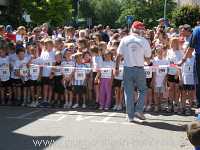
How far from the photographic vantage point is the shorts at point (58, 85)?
1277 centimetres

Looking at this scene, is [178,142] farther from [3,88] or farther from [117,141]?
[3,88]

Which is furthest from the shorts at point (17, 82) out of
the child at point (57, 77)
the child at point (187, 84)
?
the child at point (187, 84)

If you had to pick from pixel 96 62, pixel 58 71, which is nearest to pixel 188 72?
pixel 96 62

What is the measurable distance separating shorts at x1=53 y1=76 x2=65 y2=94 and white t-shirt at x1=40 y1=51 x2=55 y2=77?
A: 0.25 meters

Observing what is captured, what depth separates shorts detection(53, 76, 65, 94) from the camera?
1277 cm

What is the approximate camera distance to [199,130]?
4012 mm

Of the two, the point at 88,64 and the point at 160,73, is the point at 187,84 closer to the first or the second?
the point at 160,73

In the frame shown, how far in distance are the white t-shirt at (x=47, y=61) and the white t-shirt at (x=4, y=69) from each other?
92cm

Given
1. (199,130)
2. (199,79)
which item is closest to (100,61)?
(199,79)

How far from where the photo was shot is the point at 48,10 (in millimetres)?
56594

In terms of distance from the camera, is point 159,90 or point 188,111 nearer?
point 188,111

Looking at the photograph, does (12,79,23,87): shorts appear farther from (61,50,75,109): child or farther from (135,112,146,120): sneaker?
(135,112,146,120): sneaker

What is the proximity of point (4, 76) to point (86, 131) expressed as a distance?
441 cm

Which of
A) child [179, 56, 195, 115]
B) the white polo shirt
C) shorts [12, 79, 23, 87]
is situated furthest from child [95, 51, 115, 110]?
shorts [12, 79, 23, 87]
